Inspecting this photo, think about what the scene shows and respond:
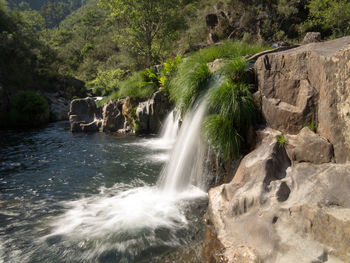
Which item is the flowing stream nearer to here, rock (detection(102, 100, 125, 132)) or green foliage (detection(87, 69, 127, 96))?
rock (detection(102, 100, 125, 132))

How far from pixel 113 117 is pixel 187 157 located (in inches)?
381

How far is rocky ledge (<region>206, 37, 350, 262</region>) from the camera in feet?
9.11

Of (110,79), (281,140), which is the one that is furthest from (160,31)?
(281,140)

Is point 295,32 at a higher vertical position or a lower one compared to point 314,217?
higher

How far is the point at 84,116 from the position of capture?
1542 cm

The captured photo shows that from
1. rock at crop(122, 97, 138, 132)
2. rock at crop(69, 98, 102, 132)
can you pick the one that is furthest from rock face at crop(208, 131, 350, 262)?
rock at crop(69, 98, 102, 132)

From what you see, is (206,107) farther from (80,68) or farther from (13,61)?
(80,68)

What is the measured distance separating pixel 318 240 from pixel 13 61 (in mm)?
25445

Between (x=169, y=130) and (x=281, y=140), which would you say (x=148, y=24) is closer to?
(x=169, y=130)

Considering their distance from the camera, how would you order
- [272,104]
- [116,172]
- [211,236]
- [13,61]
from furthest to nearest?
[13,61]
[116,172]
[272,104]
[211,236]

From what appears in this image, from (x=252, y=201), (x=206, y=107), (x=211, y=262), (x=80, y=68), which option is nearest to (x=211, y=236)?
(x=211, y=262)

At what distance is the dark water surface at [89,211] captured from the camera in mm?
3652

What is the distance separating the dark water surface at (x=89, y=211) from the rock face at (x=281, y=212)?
676 mm

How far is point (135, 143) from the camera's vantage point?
1079 centimetres
